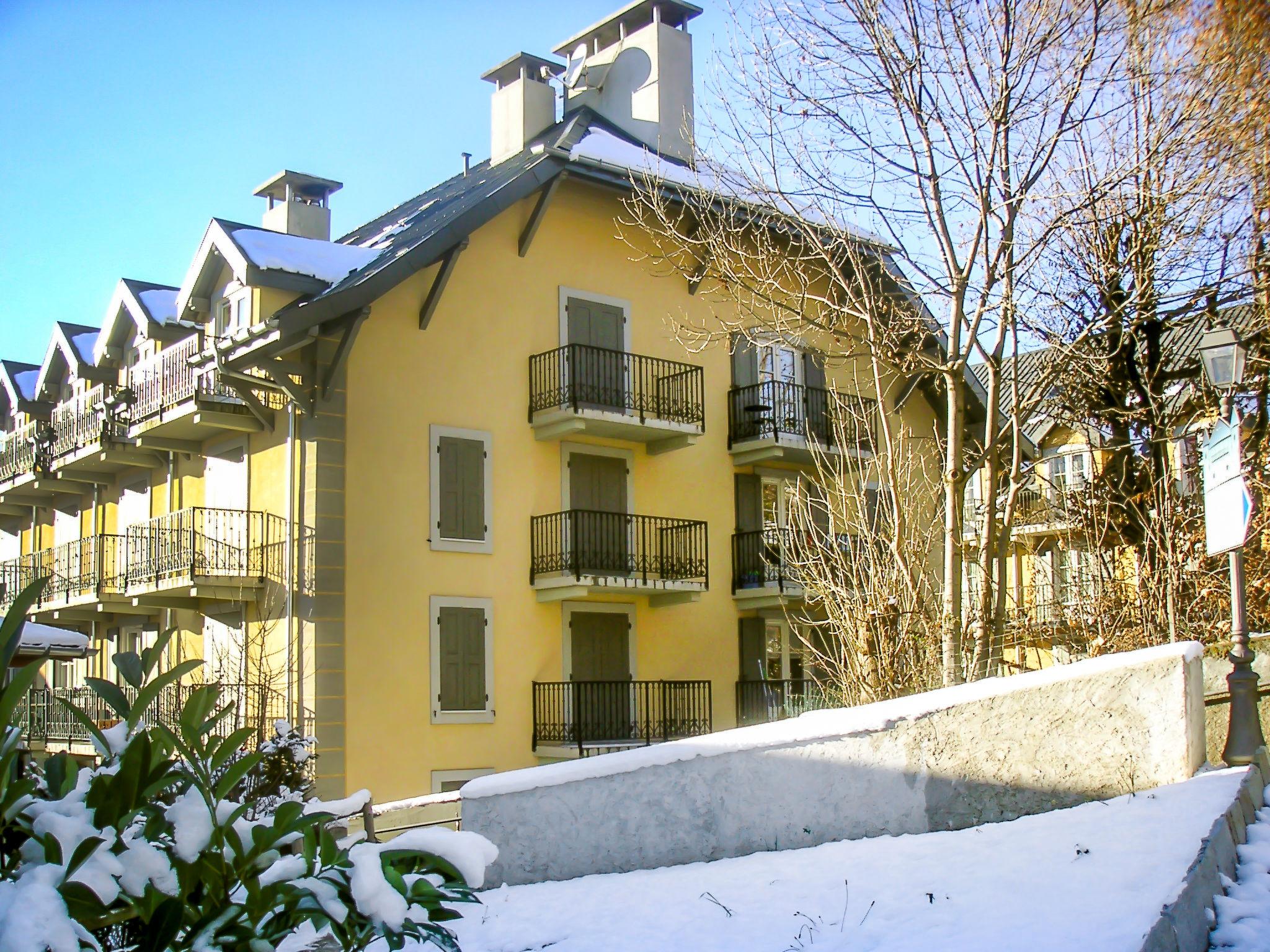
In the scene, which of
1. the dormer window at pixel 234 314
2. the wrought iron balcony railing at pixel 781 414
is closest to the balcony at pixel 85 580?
the dormer window at pixel 234 314

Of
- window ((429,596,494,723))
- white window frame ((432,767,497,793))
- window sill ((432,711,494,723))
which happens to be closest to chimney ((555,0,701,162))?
window ((429,596,494,723))

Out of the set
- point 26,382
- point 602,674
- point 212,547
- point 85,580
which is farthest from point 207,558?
point 26,382

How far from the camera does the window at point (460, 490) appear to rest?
65.3ft

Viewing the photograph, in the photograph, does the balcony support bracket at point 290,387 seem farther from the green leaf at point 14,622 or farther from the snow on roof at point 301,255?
the green leaf at point 14,622

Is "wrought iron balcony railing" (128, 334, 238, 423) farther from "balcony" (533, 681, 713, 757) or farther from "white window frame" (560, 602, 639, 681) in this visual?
"balcony" (533, 681, 713, 757)

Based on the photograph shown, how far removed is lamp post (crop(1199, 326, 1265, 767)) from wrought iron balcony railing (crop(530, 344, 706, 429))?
11.4 metres

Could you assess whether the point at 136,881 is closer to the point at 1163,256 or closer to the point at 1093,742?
the point at 1093,742

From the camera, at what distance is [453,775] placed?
1934cm

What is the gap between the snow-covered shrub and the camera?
2.47 meters

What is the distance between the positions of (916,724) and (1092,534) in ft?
30.4

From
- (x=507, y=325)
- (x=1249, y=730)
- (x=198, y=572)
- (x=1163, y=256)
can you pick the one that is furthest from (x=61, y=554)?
(x=1249, y=730)

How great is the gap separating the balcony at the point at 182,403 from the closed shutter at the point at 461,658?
169 inches

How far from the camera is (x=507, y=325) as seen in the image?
21219 mm

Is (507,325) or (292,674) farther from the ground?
(507,325)
